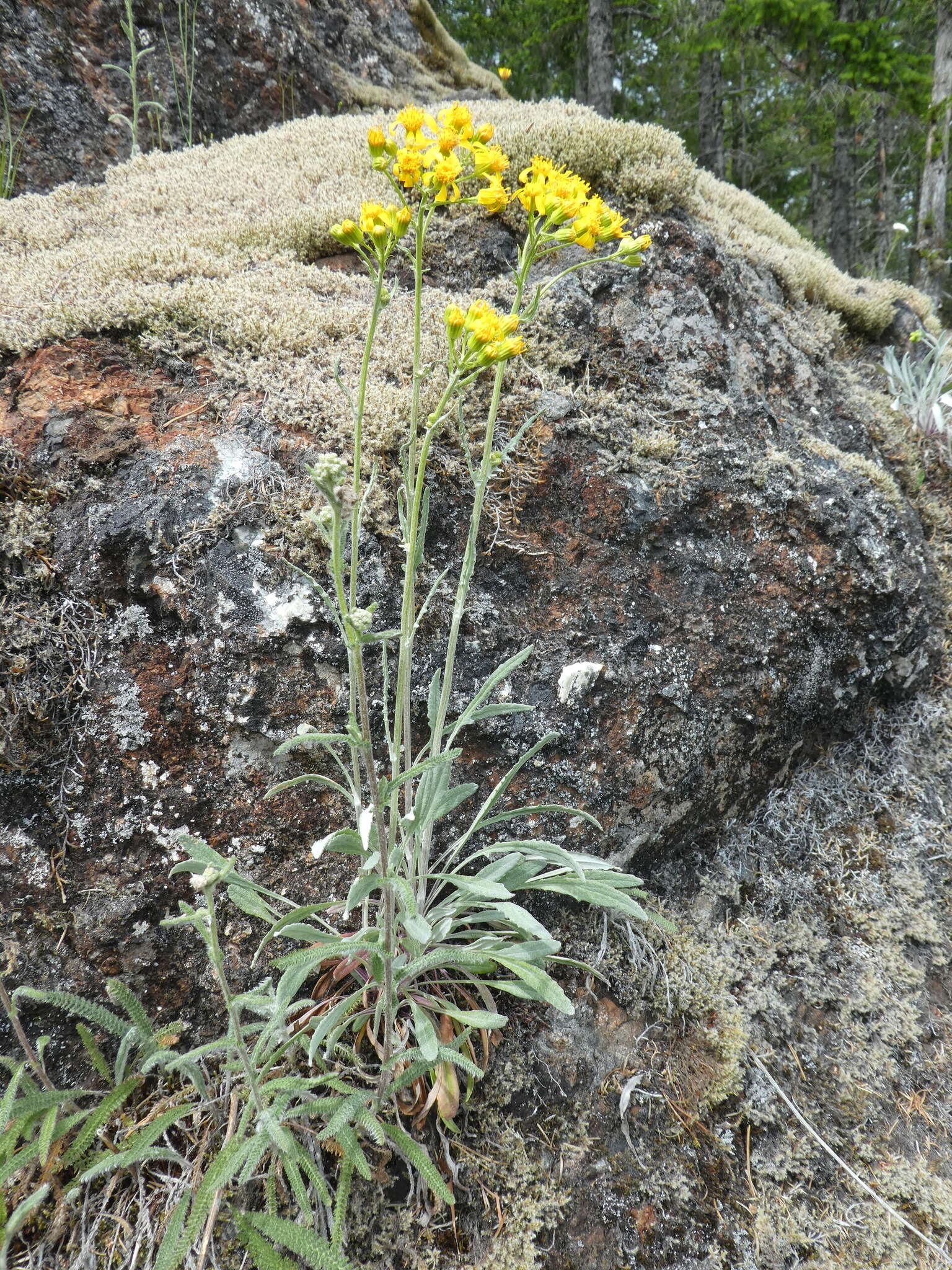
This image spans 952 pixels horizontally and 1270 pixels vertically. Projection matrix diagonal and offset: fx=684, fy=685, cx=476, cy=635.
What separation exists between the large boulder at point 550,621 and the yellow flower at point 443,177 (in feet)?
2.46

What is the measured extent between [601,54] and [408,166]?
7912 mm

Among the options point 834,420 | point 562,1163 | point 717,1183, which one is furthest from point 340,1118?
point 834,420

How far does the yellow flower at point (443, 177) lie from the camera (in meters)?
1.17

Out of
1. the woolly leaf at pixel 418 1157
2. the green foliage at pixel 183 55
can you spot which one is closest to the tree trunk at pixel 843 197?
the green foliage at pixel 183 55

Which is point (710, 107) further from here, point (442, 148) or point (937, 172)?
point (442, 148)

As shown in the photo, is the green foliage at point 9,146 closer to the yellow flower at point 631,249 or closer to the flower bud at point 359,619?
the yellow flower at point 631,249

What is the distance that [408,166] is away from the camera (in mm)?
1172

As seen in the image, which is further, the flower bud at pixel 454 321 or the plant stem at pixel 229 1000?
the flower bud at pixel 454 321

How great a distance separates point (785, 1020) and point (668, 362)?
2060 mm

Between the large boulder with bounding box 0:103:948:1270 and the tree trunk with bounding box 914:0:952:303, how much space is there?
3914 mm

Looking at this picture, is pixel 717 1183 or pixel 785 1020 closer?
pixel 717 1183

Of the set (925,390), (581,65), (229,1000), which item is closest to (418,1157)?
(229,1000)

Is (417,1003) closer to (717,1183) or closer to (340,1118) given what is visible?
(340,1118)

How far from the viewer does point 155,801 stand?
1.60 metres
